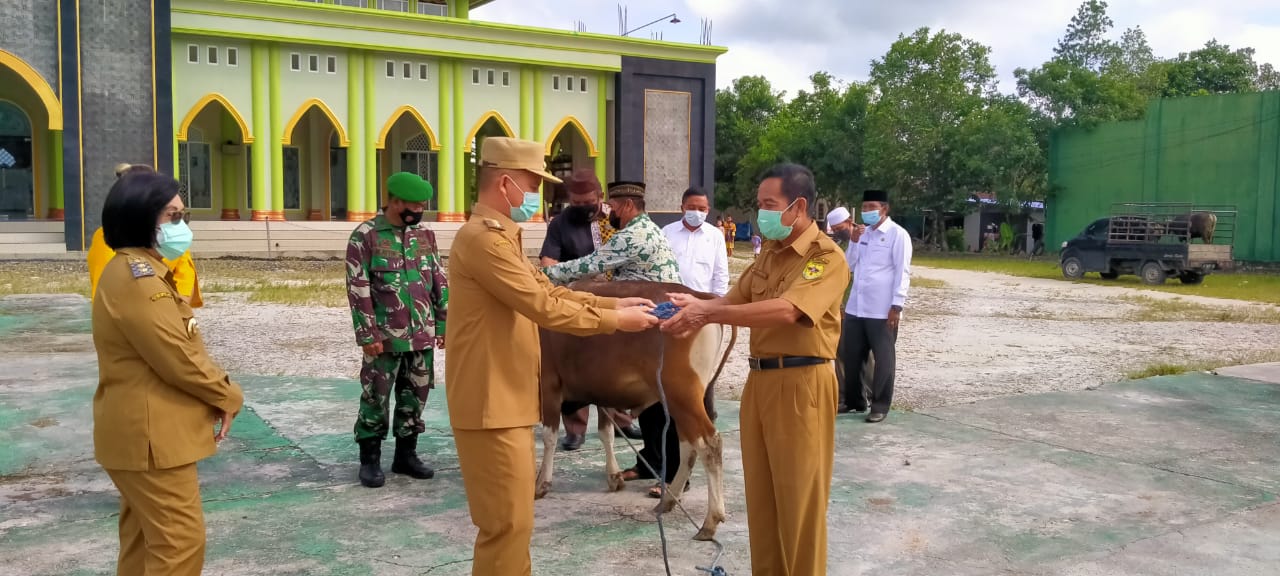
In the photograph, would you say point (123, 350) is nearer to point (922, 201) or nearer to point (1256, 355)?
point (1256, 355)

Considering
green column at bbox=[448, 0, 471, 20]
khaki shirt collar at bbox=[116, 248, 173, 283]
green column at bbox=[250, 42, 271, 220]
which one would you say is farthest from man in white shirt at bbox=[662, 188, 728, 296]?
green column at bbox=[448, 0, 471, 20]

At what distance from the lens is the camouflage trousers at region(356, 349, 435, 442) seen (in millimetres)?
5688

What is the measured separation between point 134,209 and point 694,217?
4.26 metres

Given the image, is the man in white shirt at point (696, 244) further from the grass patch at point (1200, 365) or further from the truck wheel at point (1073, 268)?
the truck wheel at point (1073, 268)

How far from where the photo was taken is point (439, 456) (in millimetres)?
6391

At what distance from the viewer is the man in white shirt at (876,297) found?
296 inches

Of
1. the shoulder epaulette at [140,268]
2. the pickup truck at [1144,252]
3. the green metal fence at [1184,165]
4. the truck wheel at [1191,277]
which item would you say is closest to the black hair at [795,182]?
the shoulder epaulette at [140,268]

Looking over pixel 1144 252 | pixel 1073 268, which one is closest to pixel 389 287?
pixel 1144 252

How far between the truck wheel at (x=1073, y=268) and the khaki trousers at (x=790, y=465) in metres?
23.4

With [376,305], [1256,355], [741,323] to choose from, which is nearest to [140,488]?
[741,323]

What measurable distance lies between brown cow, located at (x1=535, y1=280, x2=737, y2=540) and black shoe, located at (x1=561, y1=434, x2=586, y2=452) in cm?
102

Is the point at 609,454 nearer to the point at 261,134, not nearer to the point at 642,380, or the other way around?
the point at 642,380

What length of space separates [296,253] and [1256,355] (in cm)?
2292

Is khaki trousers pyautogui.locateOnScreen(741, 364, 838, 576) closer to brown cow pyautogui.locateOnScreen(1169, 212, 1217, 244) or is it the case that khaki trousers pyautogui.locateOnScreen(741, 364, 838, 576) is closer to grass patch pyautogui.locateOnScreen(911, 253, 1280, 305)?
grass patch pyautogui.locateOnScreen(911, 253, 1280, 305)
